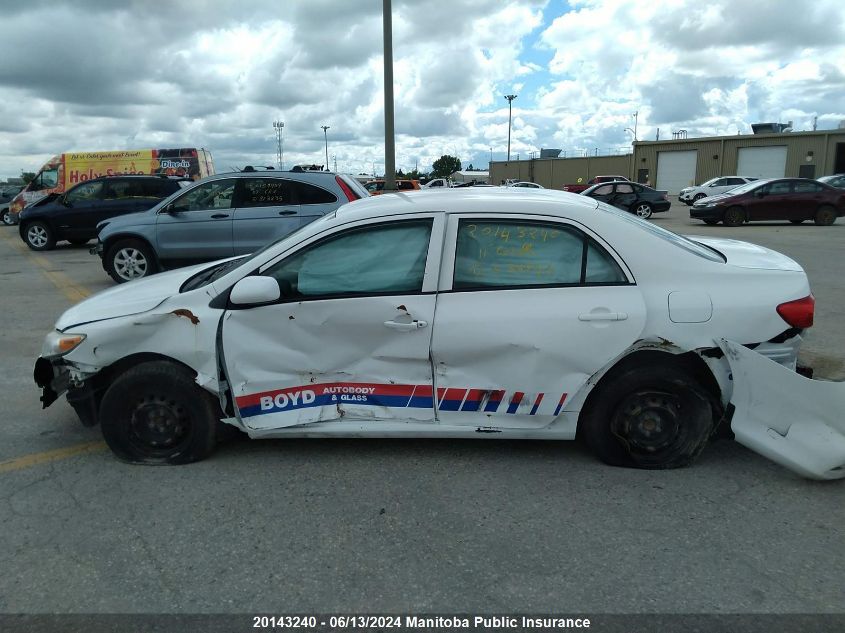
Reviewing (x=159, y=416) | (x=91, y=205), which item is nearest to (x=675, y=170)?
(x=91, y=205)

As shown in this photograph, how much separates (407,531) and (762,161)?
55.4m

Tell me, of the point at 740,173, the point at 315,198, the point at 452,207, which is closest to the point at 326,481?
the point at 452,207

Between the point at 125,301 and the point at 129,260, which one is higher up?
the point at 125,301

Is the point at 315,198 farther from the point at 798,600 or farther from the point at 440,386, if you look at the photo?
the point at 798,600

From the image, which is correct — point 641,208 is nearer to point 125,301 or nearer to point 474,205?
point 474,205

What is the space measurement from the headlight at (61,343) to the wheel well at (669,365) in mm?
2867

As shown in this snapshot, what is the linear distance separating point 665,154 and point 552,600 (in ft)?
189

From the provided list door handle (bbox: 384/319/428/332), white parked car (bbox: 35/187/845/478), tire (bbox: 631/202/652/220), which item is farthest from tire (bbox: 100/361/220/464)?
tire (bbox: 631/202/652/220)

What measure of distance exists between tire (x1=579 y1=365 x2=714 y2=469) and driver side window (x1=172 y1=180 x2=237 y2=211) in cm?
715

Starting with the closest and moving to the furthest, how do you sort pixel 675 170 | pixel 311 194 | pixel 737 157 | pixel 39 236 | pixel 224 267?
pixel 224 267 → pixel 311 194 → pixel 39 236 → pixel 737 157 → pixel 675 170

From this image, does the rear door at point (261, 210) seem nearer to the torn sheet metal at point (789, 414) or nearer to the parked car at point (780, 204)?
the torn sheet metal at point (789, 414)

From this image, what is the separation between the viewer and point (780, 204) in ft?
65.6

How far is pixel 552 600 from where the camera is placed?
2521 mm

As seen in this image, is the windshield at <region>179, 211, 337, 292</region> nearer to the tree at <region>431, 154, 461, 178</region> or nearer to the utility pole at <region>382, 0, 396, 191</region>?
the utility pole at <region>382, 0, 396, 191</region>
